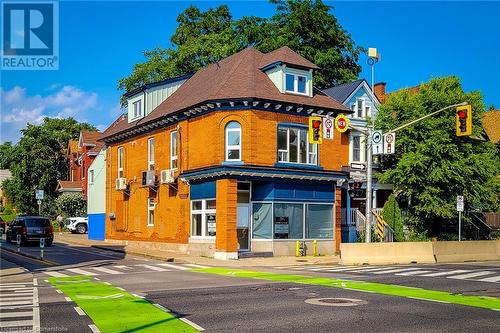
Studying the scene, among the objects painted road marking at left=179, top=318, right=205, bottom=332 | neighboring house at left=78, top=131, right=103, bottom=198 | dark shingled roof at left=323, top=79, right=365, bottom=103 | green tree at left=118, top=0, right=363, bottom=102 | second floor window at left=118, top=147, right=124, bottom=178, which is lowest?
painted road marking at left=179, top=318, right=205, bottom=332

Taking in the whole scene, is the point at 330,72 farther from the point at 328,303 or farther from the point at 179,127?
the point at 328,303

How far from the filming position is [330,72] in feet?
161

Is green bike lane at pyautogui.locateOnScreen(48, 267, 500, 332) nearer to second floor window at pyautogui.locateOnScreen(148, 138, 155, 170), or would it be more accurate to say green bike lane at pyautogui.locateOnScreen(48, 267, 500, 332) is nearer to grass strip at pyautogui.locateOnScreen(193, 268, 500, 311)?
grass strip at pyautogui.locateOnScreen(193, 268, 500, 311)

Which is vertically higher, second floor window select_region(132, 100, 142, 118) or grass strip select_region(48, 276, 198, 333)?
second floor window select_region(132, 100, 142, 118)

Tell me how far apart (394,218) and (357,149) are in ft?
16.5

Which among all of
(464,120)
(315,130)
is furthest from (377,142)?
(464,120)

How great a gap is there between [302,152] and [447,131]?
30.9 feet

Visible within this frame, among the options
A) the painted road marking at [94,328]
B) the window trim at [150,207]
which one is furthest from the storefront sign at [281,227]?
the painted road marking at [94,328]

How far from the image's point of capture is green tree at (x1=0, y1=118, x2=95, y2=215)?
75812 millimetres

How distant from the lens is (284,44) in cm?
4647

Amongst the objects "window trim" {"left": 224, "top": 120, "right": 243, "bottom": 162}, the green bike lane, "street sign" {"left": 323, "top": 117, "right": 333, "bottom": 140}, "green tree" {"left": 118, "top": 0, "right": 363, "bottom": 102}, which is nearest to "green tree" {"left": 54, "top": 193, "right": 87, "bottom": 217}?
"green tree" {"left": 118, "top": 0, "right": 363, "bottom": 102}

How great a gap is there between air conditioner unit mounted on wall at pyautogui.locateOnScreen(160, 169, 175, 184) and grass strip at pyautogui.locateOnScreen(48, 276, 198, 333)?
51.0 ft

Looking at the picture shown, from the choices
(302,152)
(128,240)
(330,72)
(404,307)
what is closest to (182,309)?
(404,307)

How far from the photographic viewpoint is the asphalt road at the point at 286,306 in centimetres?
1014
